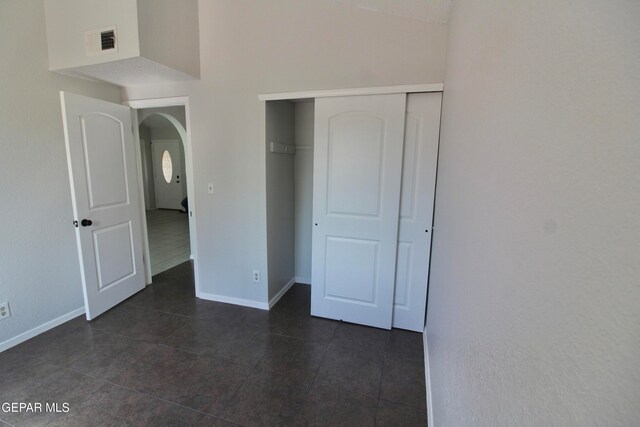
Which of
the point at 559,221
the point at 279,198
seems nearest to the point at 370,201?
the point at 279,198

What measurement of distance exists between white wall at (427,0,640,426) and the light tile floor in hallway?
4092 millimetres

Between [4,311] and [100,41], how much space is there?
2.20 metres

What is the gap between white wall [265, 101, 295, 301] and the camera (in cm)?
275

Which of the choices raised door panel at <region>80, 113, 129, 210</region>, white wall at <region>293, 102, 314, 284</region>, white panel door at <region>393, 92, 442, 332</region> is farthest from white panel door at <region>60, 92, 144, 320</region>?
white panel door at <region>393, 92, 442, 332</region>

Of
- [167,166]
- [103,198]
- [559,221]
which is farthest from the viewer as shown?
[167,166]

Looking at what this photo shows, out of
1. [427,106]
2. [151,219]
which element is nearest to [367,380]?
[427,106]

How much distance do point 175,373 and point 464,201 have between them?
85.4 inches

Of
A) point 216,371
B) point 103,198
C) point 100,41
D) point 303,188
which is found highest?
point 100,41

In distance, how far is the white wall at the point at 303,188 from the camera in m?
3.17

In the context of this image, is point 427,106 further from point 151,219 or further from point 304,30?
point 151,219

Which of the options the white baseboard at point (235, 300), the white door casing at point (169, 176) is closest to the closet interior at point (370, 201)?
the white baseboard at point (235, 300)

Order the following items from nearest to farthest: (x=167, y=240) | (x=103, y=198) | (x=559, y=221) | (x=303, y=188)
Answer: (x=559, y=221) < (x=103, y=198) < (x=303, y=188) < (x=167, y=240)

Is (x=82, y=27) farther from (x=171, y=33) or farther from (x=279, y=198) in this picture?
(x=279, y=198)

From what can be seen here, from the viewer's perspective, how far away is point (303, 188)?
130 inches
